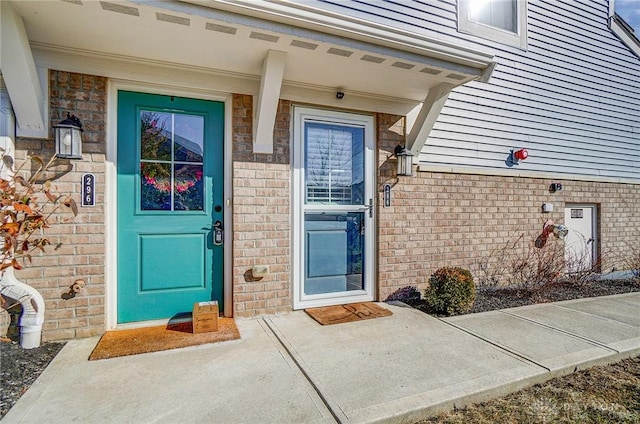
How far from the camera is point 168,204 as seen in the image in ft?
10.6

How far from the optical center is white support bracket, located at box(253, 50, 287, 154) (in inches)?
114

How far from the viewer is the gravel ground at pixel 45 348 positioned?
2.06 m

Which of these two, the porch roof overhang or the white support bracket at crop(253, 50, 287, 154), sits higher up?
the porch roof overhang

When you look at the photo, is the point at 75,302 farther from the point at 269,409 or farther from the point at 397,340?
the point at 397,340

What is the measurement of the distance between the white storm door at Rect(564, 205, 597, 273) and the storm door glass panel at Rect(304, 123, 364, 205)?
13.0 feet

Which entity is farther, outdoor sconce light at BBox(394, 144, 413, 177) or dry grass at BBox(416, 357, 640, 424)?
outdoor sconce light at BBox(394, 144, 413, 177)

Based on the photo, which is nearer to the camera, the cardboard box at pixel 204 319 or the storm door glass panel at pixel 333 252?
the cardboard box at pixel 204 319

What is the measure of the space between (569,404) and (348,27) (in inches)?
121

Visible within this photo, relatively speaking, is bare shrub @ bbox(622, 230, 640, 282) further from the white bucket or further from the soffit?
the white bucket

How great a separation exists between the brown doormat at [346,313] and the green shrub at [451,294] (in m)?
0.53

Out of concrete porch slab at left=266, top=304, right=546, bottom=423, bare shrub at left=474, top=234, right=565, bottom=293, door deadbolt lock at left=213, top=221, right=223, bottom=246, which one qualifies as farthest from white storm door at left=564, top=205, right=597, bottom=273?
door deadbolt lock at left=213, top=221, right=223, bottom=246

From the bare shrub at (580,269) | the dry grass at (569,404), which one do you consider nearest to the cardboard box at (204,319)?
the dry grass at (569,404)

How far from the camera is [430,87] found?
3.65m

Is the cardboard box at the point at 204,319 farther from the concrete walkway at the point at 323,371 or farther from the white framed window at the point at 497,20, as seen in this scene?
the white framed window at the point at 497,20
